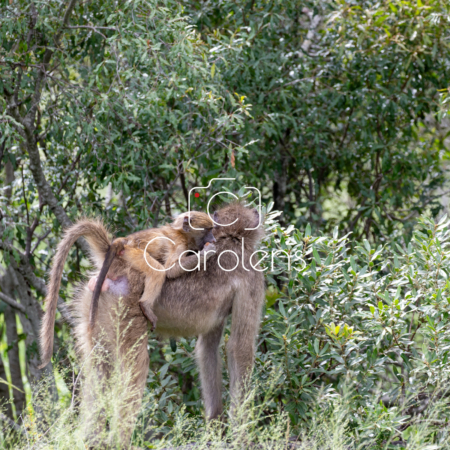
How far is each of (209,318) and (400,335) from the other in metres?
1.28

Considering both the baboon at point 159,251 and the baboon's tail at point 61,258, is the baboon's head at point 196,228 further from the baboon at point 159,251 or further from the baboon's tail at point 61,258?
the baboon's tail at point 61,258

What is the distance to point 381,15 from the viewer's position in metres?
6.07

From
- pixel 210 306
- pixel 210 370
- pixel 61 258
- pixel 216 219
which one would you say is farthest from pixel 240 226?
pixel 61 258

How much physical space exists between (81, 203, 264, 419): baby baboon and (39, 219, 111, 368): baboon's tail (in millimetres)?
281

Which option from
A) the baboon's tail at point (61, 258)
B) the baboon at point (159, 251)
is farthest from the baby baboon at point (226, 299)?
the baboon's tail at point (61, 258)

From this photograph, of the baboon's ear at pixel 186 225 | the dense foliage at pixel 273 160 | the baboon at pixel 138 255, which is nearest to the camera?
the baboon at pixel 138 255

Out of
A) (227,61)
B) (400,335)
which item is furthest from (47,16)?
(400,335)

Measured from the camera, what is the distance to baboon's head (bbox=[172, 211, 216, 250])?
13.3ft

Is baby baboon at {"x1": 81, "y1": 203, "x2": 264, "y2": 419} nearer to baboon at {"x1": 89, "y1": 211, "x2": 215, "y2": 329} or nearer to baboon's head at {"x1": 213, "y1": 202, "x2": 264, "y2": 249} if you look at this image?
baboon's head at {"x1": 213, "y1": 202, "x2": 264, "y2": 249}

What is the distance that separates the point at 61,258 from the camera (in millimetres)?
3850

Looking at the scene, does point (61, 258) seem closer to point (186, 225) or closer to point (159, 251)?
point (159, 251)

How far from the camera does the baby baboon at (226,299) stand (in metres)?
4.14

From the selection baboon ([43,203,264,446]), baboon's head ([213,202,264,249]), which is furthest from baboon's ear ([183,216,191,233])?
baboon's head ([213,202,264,249])

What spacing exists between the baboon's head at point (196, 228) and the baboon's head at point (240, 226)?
29 centimetres
